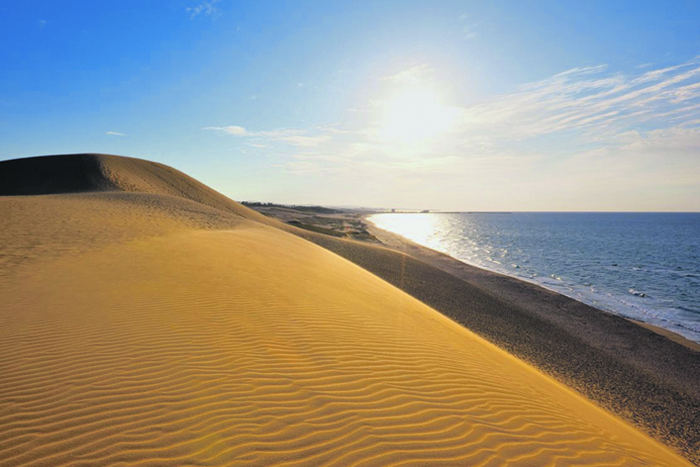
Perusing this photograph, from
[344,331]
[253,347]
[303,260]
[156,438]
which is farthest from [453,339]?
[303,260]

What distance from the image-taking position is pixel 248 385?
416 centimetres

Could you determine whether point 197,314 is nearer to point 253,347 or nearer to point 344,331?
point 253,347

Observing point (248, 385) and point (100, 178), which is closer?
point (248, 385)

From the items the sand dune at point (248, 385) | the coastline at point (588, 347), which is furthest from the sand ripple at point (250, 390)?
the coastline at point (588, 347)

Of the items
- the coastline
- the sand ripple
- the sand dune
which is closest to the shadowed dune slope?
the coastline

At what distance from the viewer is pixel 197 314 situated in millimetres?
6488

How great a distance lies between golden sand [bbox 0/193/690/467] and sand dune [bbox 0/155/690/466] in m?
0.02

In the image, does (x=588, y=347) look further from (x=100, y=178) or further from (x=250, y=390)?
(x=100, y=178)

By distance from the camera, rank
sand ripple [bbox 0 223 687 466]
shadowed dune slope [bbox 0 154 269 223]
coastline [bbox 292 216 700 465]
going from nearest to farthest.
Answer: sand ripple [bbox 0 223 687 466] < coastline [bbox 292 216 700 465] < shadowed dune slope [bbox 0 154 269 223]

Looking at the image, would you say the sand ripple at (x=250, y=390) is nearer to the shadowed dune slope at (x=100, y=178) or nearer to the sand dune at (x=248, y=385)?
the sand dune at (x=248, y=385)

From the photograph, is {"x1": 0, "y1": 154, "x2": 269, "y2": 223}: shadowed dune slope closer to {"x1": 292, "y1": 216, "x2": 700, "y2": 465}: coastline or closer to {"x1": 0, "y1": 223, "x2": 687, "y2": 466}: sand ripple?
{"x1": 292, "y1": 216, "x2": 700, "y2": 465}: coastline

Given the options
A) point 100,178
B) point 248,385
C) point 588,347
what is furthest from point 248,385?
point 100,178

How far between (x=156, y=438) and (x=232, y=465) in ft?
2.77

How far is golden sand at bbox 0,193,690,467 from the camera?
3199 millimetres
